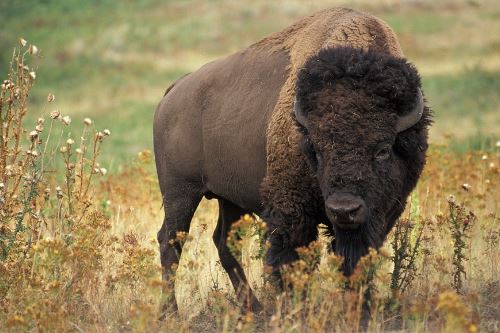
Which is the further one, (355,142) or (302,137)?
(302,137)

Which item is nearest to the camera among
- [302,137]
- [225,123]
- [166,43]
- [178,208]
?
[302,137]

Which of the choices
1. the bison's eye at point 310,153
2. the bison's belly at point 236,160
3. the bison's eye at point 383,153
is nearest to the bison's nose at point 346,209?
the bison's eye at point 383,153

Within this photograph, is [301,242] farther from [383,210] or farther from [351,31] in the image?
[351,31]

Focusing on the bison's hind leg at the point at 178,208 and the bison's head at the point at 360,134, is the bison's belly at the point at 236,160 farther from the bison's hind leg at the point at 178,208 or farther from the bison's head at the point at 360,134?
the bison's head at the point at 360,134

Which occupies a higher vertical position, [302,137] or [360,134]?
[302,137]

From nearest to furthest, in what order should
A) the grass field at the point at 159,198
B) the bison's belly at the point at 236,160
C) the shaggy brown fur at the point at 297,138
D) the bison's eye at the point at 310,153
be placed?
1. the grass field at the point at 159,198
2. the bison's eye at the point at 310,153
3. the shaggy brown fur at the point at 297,138
4. the bison's belly at the point at 236,160

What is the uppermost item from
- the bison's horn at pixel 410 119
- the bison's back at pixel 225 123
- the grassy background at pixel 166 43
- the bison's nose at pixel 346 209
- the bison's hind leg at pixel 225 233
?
the grassy background at pixel 166 43

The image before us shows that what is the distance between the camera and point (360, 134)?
19.1ft

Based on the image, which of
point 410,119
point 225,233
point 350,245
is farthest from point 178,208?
point 410,119

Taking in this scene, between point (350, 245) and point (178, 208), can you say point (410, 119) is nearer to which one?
point (350, 245)

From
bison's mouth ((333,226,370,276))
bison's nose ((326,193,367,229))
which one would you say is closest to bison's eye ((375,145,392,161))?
bison's nose ((326,193,367,229))

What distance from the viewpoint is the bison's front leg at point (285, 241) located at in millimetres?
6406

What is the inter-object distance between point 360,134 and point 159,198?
5.06 meters

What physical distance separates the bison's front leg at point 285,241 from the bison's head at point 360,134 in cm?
24
